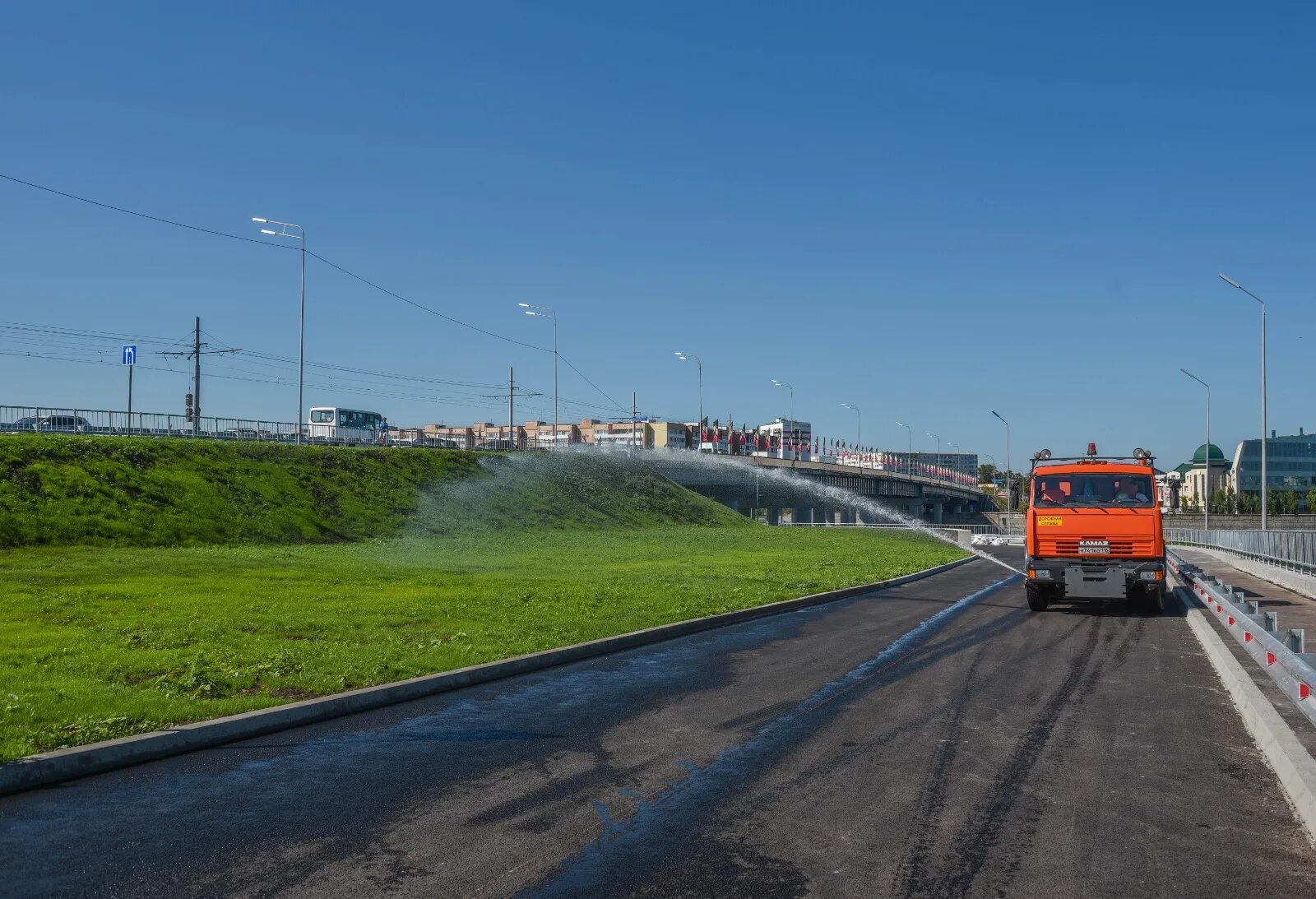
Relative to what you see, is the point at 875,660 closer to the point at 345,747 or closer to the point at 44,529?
the point at 345,747

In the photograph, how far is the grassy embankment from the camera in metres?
11.1

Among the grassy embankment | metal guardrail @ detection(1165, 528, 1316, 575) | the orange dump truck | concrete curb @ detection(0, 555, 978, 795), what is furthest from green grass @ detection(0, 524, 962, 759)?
metal guardrail @ detection(1165, 528, 1316, 575)

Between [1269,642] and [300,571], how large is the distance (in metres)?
19.6

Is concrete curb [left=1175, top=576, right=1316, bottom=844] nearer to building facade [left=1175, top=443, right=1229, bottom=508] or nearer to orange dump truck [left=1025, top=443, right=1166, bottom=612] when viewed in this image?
orange dump truck [left=1025, top=443, right=1166, bottom=612]

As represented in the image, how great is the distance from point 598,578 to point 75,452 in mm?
21978

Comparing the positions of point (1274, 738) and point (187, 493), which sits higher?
point (187, 493)

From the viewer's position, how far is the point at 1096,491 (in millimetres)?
20797

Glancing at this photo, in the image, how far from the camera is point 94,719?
8.88 meters

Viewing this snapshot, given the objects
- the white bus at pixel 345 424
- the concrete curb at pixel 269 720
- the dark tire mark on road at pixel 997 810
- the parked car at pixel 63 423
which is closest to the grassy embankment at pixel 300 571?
the concrete curb at pixel 269 720

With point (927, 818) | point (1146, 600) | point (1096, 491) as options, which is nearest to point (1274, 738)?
point (927, 818)

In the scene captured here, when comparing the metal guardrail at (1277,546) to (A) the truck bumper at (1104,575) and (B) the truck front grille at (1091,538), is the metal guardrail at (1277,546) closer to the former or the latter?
(A) the truck bumper at (1104,575)

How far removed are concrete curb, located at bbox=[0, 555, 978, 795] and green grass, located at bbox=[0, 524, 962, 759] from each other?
27 cm

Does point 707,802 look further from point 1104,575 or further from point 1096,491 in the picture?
point 1096,491

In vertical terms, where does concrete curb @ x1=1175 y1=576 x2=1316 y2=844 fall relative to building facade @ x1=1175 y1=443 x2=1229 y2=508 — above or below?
below
